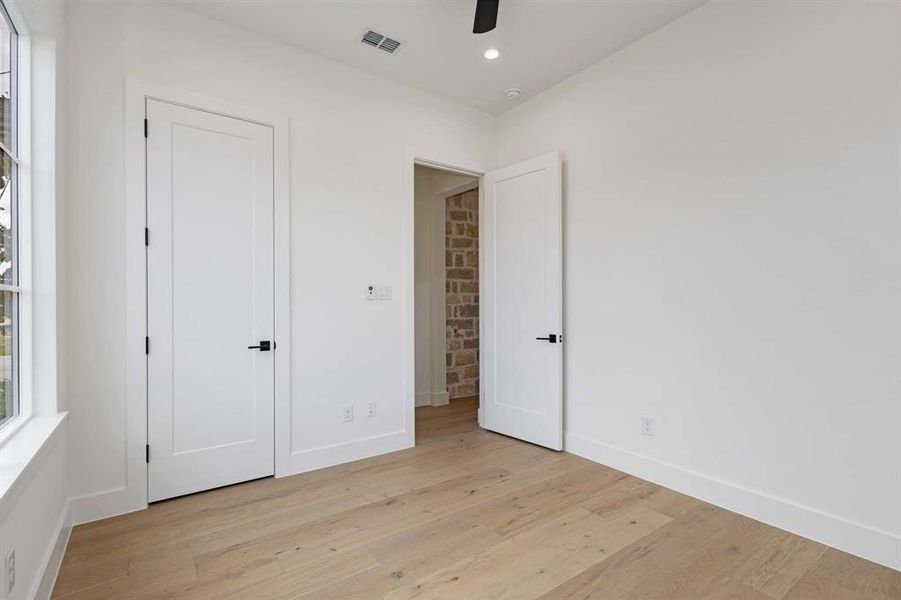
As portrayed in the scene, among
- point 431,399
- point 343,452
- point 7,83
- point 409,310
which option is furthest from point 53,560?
point 431,399

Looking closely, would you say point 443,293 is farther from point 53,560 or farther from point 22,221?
point 53,560

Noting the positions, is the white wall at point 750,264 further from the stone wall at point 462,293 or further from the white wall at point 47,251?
the white wall at point 47,251

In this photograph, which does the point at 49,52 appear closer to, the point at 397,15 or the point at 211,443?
the point at 397,15

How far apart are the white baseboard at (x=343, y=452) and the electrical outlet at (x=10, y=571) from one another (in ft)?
5.31

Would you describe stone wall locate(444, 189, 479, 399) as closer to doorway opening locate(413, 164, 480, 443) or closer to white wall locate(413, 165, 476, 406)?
doorway opening locate(413, 164, 480, 443)

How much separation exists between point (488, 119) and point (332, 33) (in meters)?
1.69

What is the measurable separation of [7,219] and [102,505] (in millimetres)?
1570

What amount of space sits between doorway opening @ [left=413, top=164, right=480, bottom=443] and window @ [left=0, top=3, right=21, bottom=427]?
3489 millimetres

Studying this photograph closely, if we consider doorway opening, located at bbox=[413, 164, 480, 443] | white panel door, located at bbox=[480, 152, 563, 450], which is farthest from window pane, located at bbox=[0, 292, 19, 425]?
doorway opening, located at bbox=[413, 164, 480, 443]

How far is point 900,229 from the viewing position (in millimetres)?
1990

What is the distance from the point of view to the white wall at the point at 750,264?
2.08 metres

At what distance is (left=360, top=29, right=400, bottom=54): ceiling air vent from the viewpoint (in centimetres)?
297

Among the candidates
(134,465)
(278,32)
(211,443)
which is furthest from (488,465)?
(278,32)

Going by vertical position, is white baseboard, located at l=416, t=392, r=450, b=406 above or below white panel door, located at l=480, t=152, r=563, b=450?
below
